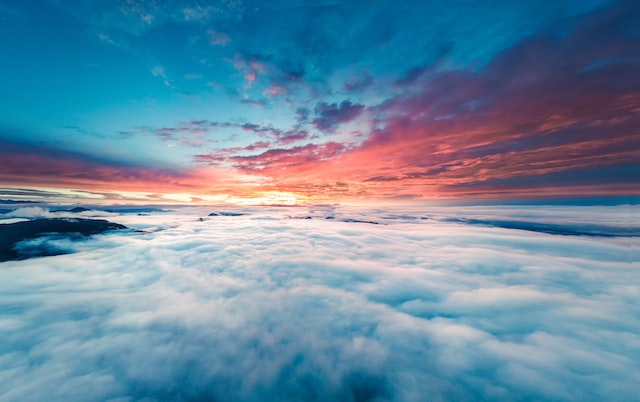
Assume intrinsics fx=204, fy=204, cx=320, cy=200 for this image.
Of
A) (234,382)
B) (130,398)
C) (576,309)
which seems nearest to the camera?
(130,398)

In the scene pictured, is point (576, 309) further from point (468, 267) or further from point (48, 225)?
point (48, 225)

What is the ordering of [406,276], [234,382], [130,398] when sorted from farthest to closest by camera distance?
[406,276] < [234,382] < [130,398]

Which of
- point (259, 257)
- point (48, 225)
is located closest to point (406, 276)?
point (259, 257)

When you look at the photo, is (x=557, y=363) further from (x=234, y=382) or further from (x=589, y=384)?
(x=234, y=382)

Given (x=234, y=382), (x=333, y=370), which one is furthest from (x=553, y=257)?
(x=234, y=382)

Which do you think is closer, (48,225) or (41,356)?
(41,356)

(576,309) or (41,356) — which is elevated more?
(576,309)
